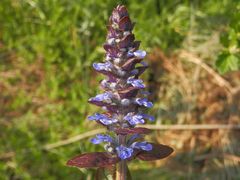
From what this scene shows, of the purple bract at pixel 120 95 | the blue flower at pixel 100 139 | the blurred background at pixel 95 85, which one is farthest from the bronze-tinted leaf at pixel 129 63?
the blurred background at pixel 95 85

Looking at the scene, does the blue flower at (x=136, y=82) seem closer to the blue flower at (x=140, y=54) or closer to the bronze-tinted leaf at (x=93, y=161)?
the blue flower at (x=140, y=54)

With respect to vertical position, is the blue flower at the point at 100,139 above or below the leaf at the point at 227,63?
below

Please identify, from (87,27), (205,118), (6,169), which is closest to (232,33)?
(205,118)

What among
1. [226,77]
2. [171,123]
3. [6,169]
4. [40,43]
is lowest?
[6,169]

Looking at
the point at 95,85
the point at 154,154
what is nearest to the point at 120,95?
the point at 154,154

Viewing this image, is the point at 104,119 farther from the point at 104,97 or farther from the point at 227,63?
the point at 227,63

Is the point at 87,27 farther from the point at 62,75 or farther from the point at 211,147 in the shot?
the point at 211,147

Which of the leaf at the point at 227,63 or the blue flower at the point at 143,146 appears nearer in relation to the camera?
the blue flower at the point at 143,146
